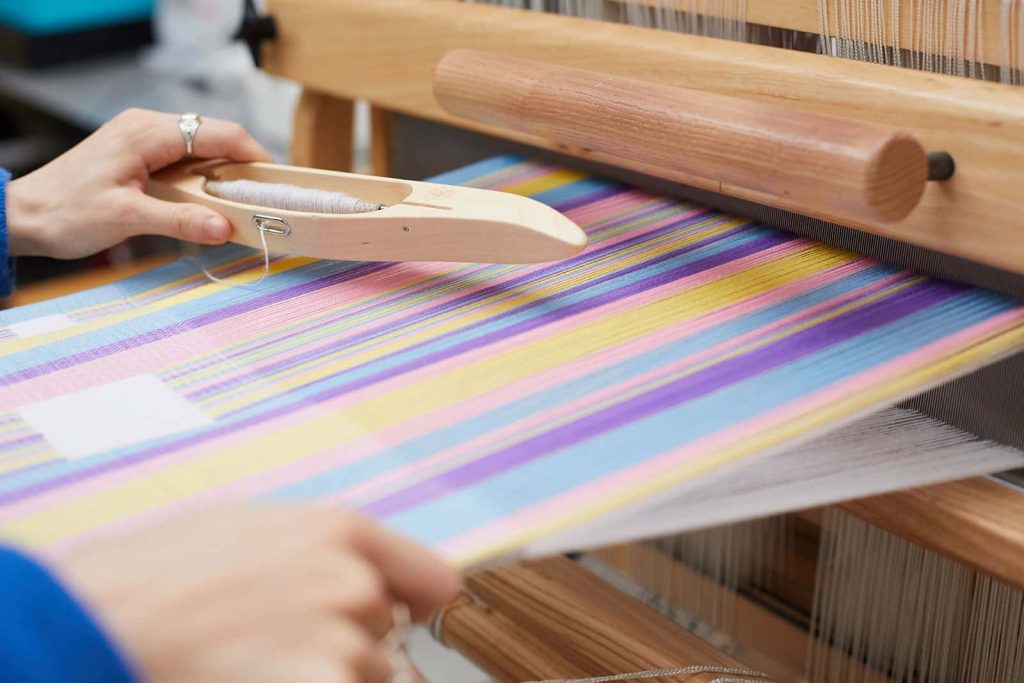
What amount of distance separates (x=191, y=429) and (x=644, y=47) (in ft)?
1.29

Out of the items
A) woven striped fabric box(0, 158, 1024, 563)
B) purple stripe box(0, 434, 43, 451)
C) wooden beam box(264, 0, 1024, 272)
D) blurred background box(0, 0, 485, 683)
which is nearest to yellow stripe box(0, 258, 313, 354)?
woven striped fabric box(0, 158, 1024, 563)

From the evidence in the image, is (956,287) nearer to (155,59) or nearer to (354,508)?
(354,508)

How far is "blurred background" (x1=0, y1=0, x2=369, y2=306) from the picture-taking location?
1.67 m

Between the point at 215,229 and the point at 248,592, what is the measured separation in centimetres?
38

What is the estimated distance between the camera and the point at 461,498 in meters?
0.47

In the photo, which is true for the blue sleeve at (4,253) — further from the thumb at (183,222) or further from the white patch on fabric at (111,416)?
the white patch on fabric at (111,416)

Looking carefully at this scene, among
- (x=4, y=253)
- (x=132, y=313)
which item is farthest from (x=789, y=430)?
(x=4, y=253)

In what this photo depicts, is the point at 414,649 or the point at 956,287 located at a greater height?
the point at 956,287

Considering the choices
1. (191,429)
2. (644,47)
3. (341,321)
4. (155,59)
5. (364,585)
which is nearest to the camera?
(364,585)

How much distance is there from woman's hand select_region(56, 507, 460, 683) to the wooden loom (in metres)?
0.31

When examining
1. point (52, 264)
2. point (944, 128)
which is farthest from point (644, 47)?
point (52, 264)

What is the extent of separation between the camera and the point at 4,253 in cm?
83

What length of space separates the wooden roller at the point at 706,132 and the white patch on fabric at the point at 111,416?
0.30 meters

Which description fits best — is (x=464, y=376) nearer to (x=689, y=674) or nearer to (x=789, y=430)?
(x=789, y=430)
